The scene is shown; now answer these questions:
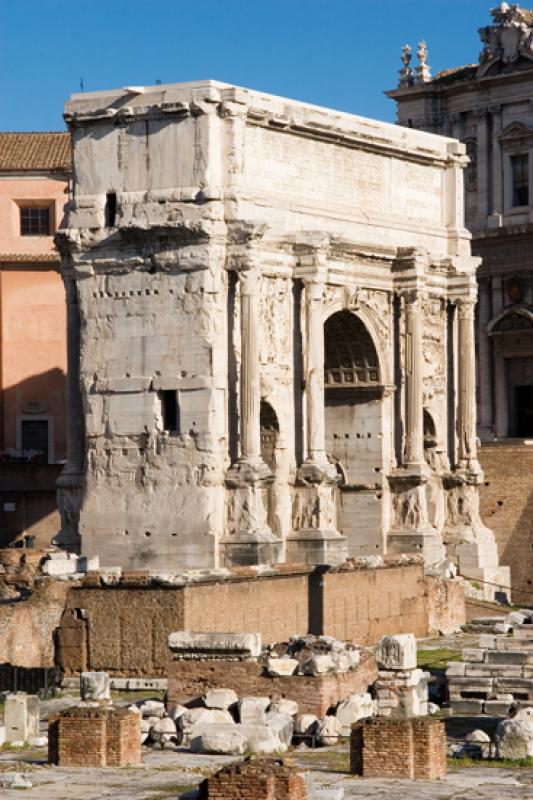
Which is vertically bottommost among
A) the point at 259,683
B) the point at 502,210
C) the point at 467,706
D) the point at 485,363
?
the point at 467,706

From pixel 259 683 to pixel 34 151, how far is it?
3305 cm

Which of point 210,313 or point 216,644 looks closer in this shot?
point 216,644

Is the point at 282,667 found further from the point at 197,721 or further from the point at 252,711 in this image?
the point at 197,721

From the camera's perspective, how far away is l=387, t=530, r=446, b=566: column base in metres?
48.3

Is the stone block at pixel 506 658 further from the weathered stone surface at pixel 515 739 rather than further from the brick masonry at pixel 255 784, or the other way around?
the brick masonry at pixel 255 784

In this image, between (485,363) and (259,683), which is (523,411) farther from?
(259,683)

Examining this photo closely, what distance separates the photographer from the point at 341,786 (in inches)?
893

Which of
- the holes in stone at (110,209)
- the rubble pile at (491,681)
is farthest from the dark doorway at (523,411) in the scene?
the rubble pile at (491,681)

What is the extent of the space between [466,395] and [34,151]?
1499 centimetres

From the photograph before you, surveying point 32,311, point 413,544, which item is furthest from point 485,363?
point 413,544

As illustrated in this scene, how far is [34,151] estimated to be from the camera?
2333 inches

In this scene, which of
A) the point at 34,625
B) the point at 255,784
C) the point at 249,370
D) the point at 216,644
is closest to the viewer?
the point at 255,784

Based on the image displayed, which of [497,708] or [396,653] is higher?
[396,653]

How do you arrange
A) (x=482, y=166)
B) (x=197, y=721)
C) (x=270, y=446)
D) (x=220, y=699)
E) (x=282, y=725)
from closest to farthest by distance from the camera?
1. (x=282, y=725)
2. (x=197, y=721)
3. (x=220, y=699)
4. (x=270, y=446)
5. (x=482, y=166)
